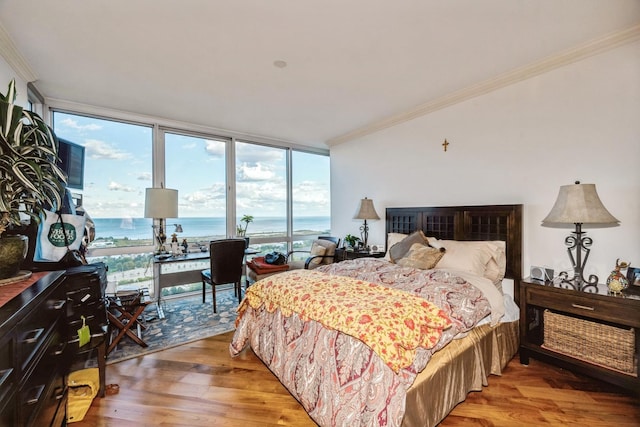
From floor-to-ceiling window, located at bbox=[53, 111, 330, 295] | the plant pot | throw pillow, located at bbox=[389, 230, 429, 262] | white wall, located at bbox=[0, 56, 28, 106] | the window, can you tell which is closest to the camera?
the plant pot

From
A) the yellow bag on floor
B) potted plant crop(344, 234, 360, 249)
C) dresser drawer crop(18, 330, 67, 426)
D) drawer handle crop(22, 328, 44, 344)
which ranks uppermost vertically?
potted plant crop(344, 234, 360, 249)

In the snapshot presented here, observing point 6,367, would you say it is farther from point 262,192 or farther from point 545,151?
point 262,192

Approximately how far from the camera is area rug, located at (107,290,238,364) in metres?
2.77

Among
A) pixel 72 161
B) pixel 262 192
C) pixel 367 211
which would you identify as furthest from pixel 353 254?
pixel 72 161

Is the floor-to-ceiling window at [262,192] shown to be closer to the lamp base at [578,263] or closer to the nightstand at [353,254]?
the nightstand at [353,254]

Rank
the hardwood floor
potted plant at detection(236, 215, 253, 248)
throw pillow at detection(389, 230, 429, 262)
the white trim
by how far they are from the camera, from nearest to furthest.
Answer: the hardwood floor, throw pillow at detection(389, 230, 429, 262), the white trim, potted plant at detection(236, 215, 253, 248)

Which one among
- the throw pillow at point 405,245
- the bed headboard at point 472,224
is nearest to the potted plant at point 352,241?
the bed headboard at point 472,224

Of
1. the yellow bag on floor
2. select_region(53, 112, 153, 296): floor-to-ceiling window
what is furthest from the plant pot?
select_region(53, 112, 153, 296): floor-to-ceiling window

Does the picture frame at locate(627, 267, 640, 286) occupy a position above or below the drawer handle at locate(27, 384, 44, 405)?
above

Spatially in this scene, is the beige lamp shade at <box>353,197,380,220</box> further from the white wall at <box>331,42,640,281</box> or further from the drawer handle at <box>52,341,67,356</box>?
the drawer handle at <box>52,341,67,356</box>

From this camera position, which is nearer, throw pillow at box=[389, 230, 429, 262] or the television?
the television

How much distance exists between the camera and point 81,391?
201 cm

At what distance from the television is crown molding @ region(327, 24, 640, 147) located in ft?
13.1

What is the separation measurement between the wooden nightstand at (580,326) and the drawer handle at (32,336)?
3.31 metres
